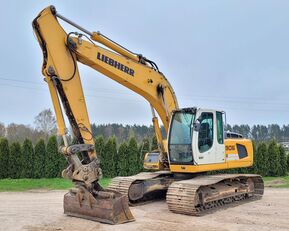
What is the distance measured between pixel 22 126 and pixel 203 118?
3575cm

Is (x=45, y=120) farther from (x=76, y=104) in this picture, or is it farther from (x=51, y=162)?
(x=76, y=104)

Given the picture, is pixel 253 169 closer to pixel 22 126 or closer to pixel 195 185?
pixel 195 185

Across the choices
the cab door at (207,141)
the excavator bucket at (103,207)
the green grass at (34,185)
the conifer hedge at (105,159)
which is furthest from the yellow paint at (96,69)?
Result: the conifer hedge at (105,159)

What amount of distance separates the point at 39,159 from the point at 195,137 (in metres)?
10.9

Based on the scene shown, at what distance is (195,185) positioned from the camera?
840 centimetres

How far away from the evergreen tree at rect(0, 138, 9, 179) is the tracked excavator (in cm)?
962

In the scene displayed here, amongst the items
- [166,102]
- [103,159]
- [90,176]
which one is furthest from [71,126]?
[103,159]

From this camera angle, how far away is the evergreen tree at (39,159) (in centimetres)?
1761

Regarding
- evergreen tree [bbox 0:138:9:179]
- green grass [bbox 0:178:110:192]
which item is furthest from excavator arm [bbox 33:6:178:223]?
evergreen tree [bbox 0:138:9:179]

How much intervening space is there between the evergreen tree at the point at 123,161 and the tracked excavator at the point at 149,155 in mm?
7310

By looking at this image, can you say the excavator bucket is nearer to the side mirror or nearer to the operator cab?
the operator cab

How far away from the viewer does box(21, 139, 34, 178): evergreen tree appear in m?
17.6

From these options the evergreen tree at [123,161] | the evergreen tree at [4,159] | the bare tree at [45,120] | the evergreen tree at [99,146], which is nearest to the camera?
the evergreen tree at [4,159]

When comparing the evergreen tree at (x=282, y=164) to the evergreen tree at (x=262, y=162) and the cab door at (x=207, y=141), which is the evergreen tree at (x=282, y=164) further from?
the cab door at (x=207, y=141)
